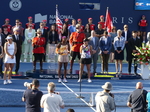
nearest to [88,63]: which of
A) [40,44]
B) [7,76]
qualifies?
[40,44]

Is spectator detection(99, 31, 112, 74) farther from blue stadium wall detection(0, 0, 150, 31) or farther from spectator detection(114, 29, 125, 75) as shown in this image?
blue stadium wall detection(0, 0, 150, 31)

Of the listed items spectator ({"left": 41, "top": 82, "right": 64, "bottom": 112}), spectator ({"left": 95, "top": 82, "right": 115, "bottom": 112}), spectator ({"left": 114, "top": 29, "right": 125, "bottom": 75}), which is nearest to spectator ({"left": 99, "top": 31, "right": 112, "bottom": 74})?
spectator ({"left": 114, "top": 29, "right": 125, "bottom": 75})

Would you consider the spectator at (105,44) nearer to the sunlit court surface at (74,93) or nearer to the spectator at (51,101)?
the sunlit court surface at (74,93)

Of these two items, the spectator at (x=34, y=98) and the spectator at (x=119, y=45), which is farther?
the spectator at (x=119, y=45)

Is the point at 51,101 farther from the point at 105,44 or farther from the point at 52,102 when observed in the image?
the point at 105,44

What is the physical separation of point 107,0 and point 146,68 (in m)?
8.49

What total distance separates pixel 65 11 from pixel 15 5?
299 centimetres

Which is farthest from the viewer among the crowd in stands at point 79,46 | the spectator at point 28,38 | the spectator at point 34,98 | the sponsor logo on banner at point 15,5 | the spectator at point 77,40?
the sponsor logo on banner at point 15,5

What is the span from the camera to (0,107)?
12766mm

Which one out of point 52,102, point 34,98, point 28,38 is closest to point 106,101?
point 52,102

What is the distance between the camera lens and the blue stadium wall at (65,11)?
2536 centimetres

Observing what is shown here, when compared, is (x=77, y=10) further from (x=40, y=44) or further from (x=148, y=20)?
(x=40, y=44)

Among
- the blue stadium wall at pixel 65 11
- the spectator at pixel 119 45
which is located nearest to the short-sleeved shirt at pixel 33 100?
the spectator at pixel 119 45

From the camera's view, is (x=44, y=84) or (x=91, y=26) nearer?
(x=44, y=84)
